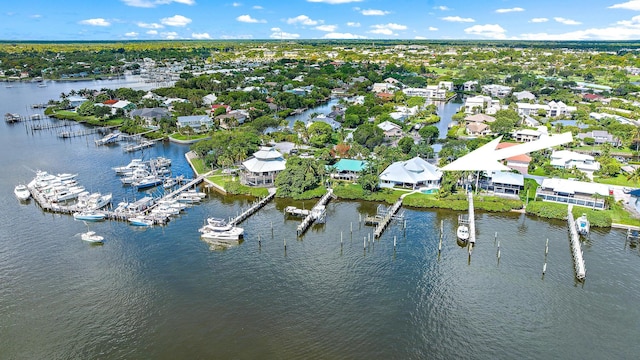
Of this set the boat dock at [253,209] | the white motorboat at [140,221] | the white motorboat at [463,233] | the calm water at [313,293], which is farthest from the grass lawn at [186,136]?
the white motorboat at [463,233]

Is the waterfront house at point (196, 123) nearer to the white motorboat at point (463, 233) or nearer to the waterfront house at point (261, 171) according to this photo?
the waterfront house at point (261, 171)

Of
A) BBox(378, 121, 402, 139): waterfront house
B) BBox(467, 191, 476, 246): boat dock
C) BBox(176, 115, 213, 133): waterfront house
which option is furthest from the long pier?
BBox(176, 115, 213, 133): waterfront house

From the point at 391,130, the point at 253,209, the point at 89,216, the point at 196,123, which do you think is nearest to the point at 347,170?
the point at 253,209

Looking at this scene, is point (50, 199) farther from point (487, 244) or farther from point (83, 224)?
point (487, 244)

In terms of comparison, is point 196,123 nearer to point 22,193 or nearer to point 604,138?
point 22,193

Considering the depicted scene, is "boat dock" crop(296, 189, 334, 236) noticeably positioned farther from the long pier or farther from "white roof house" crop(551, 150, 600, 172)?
"white roof house" crop(551, 150, 600, 172)

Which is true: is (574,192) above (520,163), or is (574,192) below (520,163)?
below
